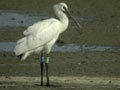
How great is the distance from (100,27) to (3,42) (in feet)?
15.4

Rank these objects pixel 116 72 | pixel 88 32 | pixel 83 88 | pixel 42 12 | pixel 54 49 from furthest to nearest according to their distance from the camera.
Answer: pixel 42 12 < pixel 88 32 < pixel 54 49 < pixel 116 72 < pixel 83 88

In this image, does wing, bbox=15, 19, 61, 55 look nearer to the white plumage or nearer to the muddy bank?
the white plumage

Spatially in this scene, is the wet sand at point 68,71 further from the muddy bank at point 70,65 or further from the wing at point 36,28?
the wing at point 36,28

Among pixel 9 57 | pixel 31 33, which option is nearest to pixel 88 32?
pixel 9 57

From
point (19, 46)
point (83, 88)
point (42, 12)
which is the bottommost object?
point (83, 88)

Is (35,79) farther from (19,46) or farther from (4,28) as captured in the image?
(4,28)

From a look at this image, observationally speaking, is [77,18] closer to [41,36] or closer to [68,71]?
[68,71]

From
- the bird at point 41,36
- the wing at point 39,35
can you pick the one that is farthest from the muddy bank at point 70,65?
the wing at point 39,35

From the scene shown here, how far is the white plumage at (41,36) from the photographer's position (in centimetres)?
1361

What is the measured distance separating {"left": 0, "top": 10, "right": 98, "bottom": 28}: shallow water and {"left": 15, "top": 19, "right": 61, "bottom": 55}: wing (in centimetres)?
958

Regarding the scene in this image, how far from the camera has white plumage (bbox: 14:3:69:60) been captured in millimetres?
13609

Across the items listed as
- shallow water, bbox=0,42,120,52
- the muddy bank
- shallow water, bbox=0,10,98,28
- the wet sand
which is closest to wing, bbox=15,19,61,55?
the wet sand

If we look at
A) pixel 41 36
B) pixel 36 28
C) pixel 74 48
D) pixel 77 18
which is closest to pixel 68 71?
pixel 41 36

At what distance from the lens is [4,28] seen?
2292 centimetres
